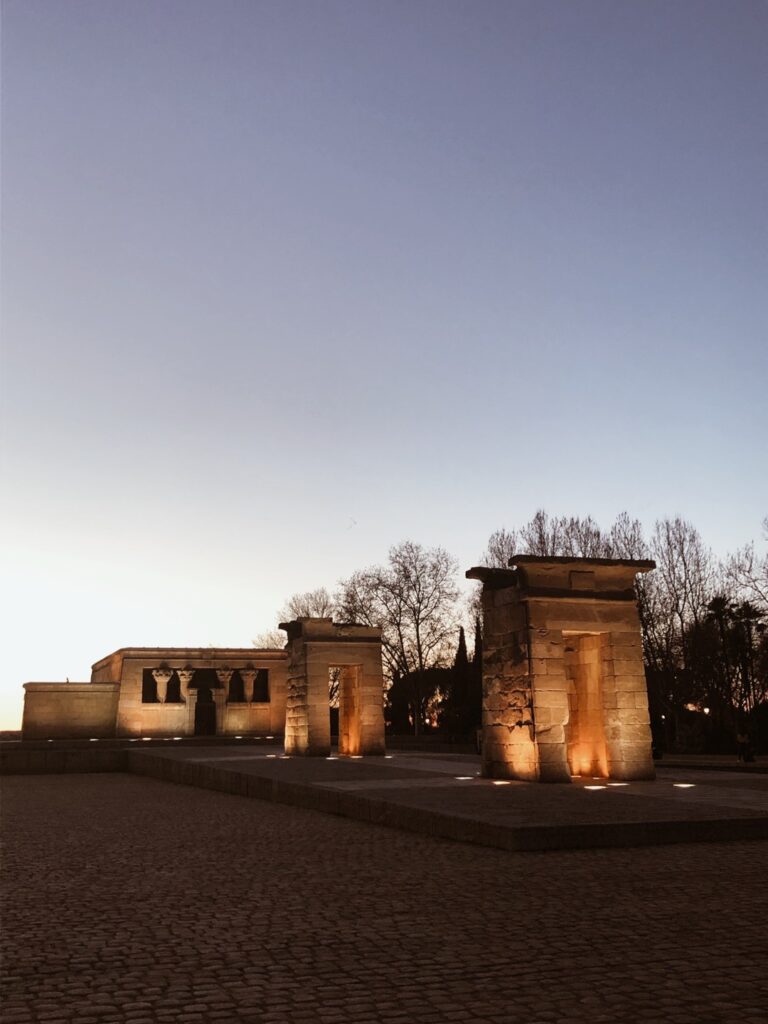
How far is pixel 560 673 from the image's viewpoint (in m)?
15.1

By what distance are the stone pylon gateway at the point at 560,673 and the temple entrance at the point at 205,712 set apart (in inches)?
994

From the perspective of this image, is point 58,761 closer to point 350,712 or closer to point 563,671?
point 350,712

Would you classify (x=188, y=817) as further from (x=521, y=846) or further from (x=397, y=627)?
(x=397, y=627)

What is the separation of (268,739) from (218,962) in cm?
3167

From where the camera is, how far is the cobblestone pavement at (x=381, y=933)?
14.3 feet

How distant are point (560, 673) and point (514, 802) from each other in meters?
4.16

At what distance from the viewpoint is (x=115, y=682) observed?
38375 millimetres

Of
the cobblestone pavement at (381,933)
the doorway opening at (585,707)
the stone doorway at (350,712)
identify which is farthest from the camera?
the stone doorway at (350,712)

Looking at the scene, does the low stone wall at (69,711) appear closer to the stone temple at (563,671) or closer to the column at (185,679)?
the column at (185,679)

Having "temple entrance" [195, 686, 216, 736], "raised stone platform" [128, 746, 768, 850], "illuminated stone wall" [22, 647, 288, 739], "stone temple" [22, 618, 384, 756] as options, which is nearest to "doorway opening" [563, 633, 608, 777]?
"raised stone platform" [128, 746, 768, 850]

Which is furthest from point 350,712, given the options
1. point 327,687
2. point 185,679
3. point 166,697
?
point 166,697

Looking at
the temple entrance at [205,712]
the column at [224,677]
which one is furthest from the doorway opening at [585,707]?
the temple entrance at [205,712]

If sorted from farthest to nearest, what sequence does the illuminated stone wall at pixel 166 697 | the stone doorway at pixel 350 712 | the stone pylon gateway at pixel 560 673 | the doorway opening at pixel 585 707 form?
the illuminated stone wall at pixel 166 697 → the stone doorway at pixel 350 712 → the doorway opening at pixel 585 707 → the stone pylon gateway at pixel 560 673

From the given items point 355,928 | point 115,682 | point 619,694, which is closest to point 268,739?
→ point 115,682
